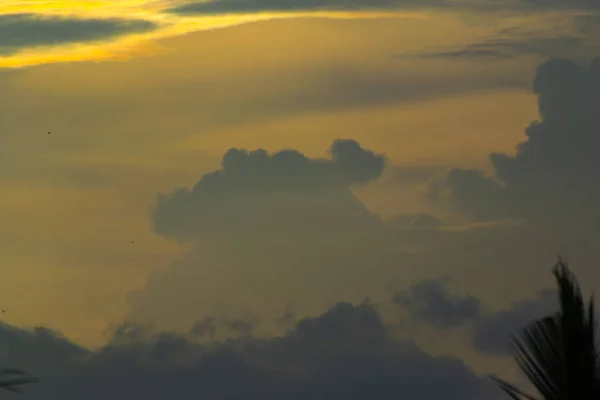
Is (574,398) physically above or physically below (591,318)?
below

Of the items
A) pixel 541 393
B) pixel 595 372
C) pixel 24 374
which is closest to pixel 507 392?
pixel 541 393

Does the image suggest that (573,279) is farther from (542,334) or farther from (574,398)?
(574,398)

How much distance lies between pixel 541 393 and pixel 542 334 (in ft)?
4.33

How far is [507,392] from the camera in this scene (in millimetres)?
15055

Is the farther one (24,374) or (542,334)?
(542,334)

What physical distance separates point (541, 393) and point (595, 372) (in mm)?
1305

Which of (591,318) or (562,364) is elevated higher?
(591,318)

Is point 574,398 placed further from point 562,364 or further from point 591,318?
point 591,318

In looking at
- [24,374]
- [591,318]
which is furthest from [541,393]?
[24,374]

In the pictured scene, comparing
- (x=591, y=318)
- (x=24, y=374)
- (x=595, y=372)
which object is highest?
(x=591, y=318)

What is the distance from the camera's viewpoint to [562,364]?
1506cm

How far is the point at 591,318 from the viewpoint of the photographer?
1566 centimetres

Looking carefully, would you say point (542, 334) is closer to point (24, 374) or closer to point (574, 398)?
point (574, 398)

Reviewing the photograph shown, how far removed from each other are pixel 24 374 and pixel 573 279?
1243 centimetres
